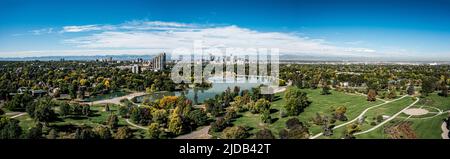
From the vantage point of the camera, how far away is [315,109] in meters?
10.6

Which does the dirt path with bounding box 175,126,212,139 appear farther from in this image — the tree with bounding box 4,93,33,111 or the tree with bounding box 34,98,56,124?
the tree with bounding box 4,93,33,111

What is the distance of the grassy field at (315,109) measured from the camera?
330 inches

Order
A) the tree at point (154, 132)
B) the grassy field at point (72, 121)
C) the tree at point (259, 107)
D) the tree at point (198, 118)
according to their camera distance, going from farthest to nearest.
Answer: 1. the tree at point (259, 107)
2. the tree at point (198, 118)
3. the grassy field at point (72, 121)
4. the tree at point (154, 132)

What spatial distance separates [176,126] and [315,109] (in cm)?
496

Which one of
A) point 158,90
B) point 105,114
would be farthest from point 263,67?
point 105,114

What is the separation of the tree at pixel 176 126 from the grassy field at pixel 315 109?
1655 millimetres

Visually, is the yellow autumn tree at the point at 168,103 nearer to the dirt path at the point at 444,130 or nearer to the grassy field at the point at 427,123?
the grassy field at the point at 427,123

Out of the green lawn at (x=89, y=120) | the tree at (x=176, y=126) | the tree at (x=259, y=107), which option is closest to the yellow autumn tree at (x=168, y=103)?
the green lawn at (x=89, y=120)

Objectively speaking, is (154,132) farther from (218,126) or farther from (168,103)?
(168,103)

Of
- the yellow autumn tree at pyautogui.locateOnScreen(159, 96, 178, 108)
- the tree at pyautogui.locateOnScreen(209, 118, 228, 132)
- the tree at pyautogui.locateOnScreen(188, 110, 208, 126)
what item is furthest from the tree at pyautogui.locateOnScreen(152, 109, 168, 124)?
the yellow autumn tree at pyautogui.locateOnScreen(159, 96, 178, 108)
